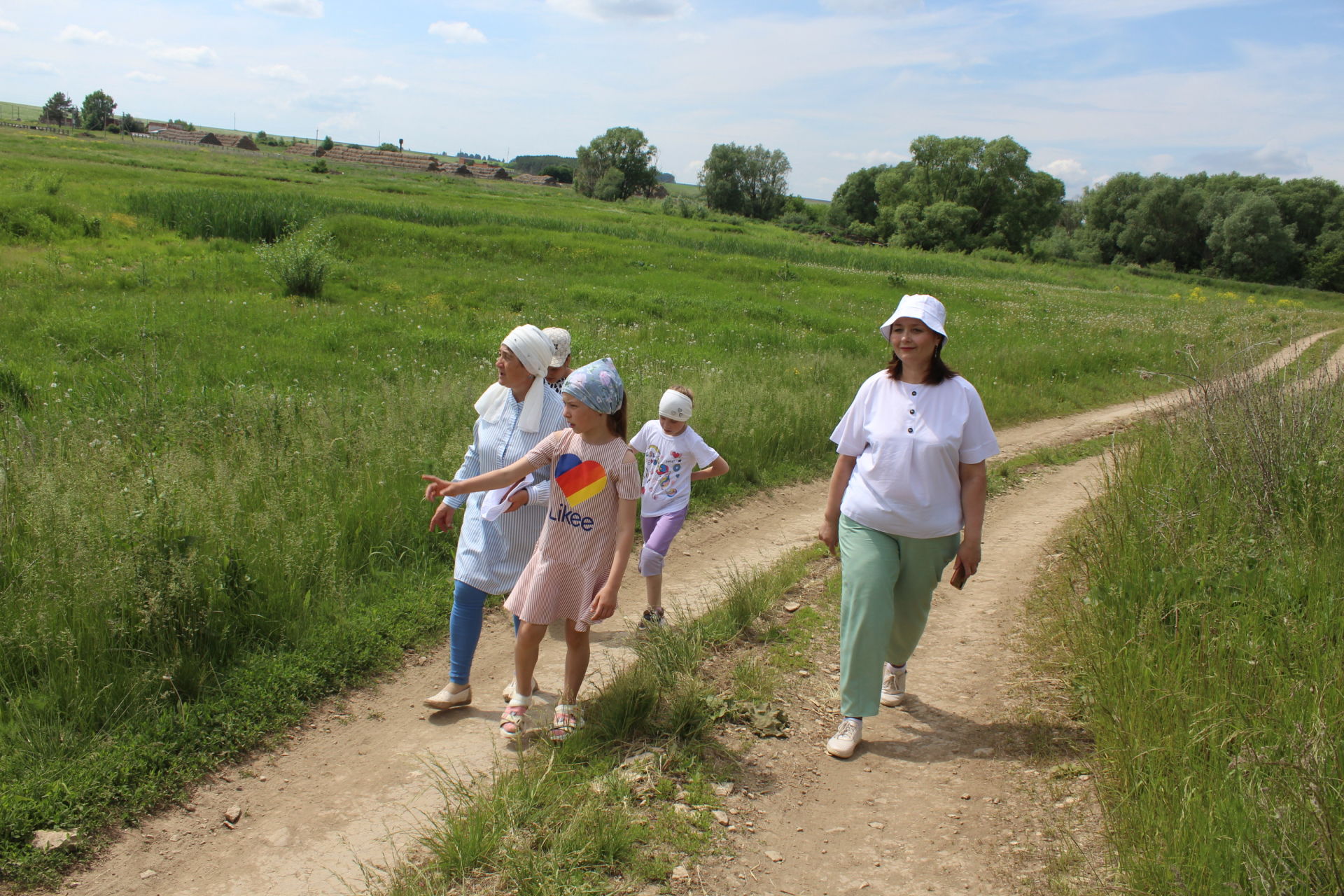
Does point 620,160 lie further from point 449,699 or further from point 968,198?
point 449,699

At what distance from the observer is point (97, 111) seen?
128500mm

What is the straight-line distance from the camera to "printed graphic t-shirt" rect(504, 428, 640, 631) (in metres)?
3.97

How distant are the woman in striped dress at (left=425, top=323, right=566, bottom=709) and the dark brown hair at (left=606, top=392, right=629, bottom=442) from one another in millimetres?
439

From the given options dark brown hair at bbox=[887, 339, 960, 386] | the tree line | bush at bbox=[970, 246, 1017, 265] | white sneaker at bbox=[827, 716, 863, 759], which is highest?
the tree line

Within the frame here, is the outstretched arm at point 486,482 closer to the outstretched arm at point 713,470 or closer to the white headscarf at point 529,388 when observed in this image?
the white headscarf at point 529,388

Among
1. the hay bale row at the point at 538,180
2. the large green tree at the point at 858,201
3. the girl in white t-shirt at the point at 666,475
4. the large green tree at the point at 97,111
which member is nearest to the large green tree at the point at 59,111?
the large green tree at the point at 97,111

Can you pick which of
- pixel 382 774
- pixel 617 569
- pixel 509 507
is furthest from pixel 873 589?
pixel 382 774

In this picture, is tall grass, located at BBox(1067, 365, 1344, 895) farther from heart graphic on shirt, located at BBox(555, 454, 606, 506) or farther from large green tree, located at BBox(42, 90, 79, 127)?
large green tree, located at BBox(42, 90, 79, 127)

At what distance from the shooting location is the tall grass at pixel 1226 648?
2.61 m

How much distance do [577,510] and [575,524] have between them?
7cm

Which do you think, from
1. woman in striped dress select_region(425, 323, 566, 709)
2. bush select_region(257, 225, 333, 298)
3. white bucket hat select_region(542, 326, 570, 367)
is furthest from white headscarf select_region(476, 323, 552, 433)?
bush select_region(257, 225, 333, 298)

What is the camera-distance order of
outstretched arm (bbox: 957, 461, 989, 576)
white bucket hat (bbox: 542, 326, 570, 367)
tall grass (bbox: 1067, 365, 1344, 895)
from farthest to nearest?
white bucket hat (bbox: 542, 326, 570, 367) < outstretched arm (bbox: 957, 461, 989, 576) < tall grass (bbox: 1067, 365, 1344, 895)

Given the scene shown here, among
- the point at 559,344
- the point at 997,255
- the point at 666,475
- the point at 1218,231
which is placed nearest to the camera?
the point at 559,344

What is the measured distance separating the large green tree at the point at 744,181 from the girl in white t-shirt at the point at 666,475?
112125 millimetres
